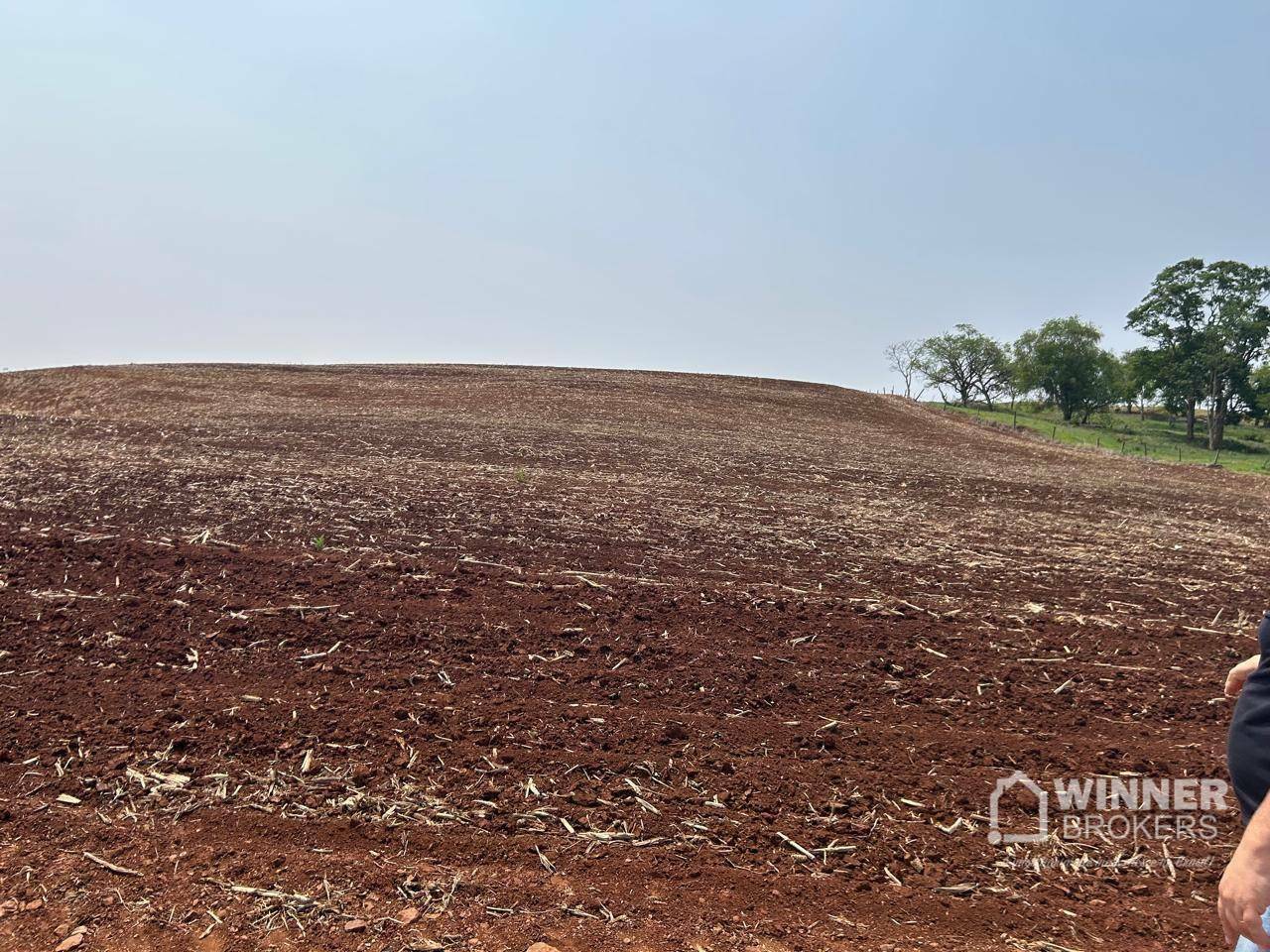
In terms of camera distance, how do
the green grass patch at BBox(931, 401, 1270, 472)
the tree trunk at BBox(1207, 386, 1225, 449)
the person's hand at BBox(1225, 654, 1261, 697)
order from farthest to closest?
the tree trunk at BBox(1207, 386, 1225, 449)
the green grass patch at BBox(931, 401, 1270, 472)
the person's hand at BBox(1225, 654, 1261, 697)

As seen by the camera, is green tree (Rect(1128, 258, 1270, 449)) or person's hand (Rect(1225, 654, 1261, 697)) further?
green tree (Rect(1128, 258, 1270, 449))

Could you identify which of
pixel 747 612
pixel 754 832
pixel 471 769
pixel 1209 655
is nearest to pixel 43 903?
pixel 471 769

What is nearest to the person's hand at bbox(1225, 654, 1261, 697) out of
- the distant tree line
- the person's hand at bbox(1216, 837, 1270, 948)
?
the person's hand at bbox(1216, 837, 1270, 948)

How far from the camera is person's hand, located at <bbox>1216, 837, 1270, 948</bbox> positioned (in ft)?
5.19

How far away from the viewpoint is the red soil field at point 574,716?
9.02 ft

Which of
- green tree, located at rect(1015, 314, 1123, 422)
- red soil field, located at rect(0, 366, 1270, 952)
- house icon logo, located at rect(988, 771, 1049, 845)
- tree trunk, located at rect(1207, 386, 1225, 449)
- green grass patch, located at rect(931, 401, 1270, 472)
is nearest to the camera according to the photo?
red soil field, located at rect(0, 366, 1270, 952)

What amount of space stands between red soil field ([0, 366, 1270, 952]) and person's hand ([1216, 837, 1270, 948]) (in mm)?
1267

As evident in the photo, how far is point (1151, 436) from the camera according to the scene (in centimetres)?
4084

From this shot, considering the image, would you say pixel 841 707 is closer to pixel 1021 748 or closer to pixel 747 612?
pixel 1021 748

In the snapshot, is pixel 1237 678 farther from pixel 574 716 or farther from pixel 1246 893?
pixel 574 716

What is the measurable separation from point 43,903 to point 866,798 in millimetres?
3585

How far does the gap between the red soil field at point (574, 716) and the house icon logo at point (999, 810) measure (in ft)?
0.30

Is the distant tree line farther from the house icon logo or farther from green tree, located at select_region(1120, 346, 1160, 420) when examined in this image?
the house icon logo

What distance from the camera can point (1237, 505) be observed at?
13.6 m
